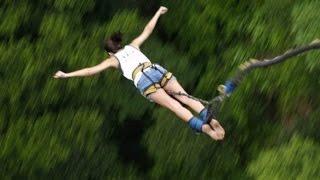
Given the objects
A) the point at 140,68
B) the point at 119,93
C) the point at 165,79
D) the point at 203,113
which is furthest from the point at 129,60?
the point at 119,93

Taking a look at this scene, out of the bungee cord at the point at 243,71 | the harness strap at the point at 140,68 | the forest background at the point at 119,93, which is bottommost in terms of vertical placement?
the forest background at the point at 119,93

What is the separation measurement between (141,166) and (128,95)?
97 centimetres

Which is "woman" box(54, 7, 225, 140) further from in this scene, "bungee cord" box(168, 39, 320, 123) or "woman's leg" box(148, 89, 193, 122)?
"bungee cord" box(168, 39, 320, 123)

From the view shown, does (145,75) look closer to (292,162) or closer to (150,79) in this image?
(150,79)

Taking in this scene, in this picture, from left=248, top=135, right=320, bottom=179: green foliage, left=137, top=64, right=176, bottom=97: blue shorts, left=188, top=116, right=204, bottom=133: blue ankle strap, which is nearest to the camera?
left=188, top=116, right=204, bottom=133: blue ankle strap

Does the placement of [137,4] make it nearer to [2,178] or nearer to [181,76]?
[181,76]

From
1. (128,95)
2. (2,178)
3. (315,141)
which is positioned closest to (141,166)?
(128,95)

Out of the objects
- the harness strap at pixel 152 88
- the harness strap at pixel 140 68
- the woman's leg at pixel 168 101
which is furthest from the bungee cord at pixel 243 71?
the harness strap at pixel 140 68

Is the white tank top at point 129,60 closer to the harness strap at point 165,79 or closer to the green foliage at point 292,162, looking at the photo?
the harness strap at point 165,79

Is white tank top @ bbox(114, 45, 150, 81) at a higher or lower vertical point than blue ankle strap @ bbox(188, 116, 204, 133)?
higher

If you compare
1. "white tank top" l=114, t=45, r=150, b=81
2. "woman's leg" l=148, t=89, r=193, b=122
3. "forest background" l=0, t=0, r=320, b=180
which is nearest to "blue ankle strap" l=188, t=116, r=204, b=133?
"woman's leg" l=148, t=89, r=193, b=122

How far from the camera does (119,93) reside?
27.3ft

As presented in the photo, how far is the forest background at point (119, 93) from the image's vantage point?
7754 millimetres

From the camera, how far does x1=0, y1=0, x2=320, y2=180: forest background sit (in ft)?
25.4
